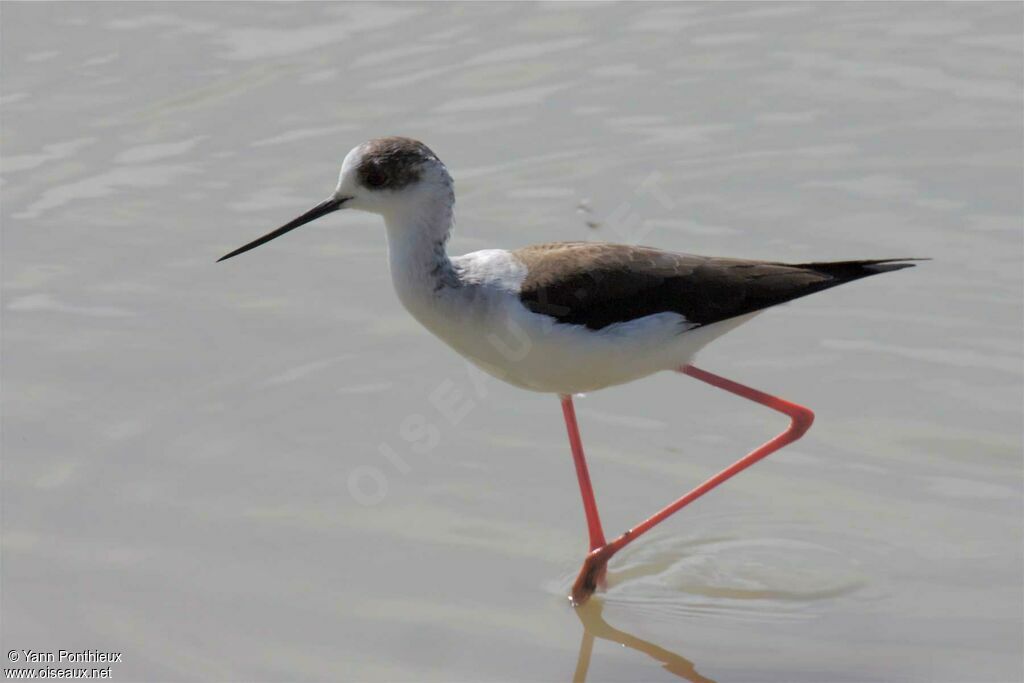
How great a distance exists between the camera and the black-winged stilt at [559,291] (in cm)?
562

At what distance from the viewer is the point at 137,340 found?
7379mm

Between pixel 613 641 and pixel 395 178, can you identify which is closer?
pixel 613 641

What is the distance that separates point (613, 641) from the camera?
5523 millimetres

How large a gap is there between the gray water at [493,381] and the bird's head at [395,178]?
126 centimetres

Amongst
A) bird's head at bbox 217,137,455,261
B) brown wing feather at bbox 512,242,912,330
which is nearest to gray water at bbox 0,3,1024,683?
brown wing feather at bbox 512,242,912,330

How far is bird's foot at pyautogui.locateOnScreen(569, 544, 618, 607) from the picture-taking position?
571 cm

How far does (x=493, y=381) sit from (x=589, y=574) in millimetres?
1598

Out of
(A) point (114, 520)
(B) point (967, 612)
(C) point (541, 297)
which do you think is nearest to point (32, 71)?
(A) point (114, 520)

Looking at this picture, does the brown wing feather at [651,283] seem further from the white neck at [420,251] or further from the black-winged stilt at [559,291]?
the white neck at [420,251]

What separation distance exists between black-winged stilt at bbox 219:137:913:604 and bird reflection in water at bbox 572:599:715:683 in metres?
0.08
